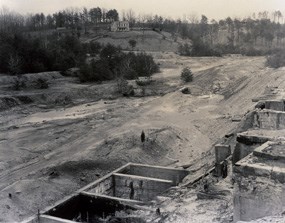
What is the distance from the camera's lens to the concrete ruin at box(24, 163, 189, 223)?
12.2 meters

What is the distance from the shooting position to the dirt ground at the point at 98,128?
1620 cm

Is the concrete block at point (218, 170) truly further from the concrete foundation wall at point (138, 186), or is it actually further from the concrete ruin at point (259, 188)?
the concrete ruin at point (259, 188)

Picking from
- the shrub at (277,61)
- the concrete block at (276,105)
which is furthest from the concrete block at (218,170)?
the shrub at (277,61)

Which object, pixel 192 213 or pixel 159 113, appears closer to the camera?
pixel 192 213

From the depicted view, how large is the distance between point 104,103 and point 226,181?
705 inches

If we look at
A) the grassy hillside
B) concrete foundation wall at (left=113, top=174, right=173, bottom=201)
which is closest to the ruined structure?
concrete foundation wall at (left=113, top=174, right=173, bottom=201)

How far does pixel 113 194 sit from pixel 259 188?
7.34 m

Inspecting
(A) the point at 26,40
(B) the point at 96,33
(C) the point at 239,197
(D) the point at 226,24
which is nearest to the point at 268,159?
(C) the point at 239,197

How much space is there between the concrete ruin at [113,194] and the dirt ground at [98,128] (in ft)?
5.45

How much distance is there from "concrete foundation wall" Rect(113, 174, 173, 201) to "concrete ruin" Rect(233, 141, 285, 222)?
5.08 meters

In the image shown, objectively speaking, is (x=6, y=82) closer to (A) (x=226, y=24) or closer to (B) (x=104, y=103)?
(B) (x=104, y=103)

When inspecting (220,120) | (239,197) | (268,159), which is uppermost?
(268,159)

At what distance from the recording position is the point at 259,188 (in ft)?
27.5

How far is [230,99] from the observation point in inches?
1191
